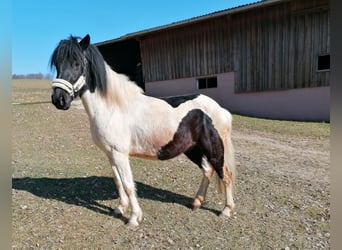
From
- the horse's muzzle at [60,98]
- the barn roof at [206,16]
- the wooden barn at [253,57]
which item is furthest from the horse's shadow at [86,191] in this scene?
the barn roof at [206,16]

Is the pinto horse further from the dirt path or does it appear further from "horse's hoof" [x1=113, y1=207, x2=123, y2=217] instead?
the dirt path

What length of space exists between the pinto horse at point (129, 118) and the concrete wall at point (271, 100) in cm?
828

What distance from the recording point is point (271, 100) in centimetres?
1247

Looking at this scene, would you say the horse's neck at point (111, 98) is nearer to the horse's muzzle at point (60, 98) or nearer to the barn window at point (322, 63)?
the horse's muzzle at point (60, 98)

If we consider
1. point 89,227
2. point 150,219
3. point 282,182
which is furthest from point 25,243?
point 282,182

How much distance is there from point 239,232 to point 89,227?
5.78 ft

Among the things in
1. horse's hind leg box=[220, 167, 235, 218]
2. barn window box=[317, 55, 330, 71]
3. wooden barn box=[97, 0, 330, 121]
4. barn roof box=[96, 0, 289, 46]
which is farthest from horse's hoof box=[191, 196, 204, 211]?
barn roof box=[96, 0, 289, 46]

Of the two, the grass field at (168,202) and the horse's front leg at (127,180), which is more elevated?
the horse's front leg at (127,180)

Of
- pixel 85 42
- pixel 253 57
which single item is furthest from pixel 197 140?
pixel 253 57

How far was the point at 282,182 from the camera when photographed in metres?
4.90

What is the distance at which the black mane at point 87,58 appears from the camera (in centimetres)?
309

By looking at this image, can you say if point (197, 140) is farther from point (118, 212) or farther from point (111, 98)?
point (118, 212)

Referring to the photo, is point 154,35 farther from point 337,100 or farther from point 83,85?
point 337,100

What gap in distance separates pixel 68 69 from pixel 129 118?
0.89m
